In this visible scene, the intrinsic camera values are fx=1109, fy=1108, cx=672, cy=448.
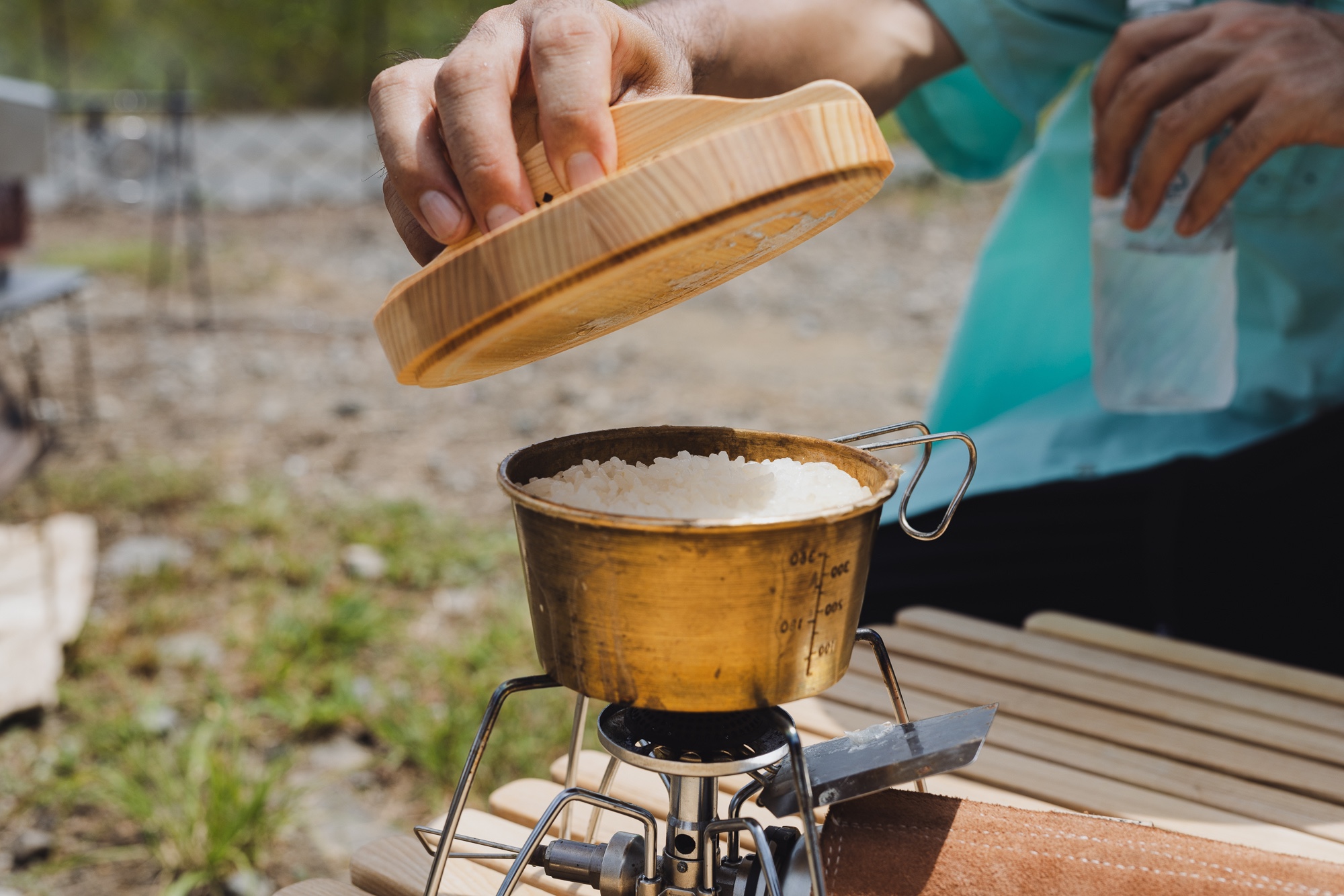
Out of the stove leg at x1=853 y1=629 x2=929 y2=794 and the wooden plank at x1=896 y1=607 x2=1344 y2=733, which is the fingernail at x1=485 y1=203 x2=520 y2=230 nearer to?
the stove leg at x1=853 y1=629 x2=929 y2=794

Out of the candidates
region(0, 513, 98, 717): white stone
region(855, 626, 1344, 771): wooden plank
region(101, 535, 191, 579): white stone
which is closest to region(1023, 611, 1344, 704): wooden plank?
region(855, 626, 1344, 771): wooden plank

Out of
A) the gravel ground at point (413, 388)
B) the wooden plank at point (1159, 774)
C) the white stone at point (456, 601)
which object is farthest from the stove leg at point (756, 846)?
the gravel ground at point (413, 388)

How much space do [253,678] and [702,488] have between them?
7.55 ft

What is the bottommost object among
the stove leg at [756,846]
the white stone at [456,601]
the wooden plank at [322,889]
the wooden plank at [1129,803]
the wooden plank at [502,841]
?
the white stone at [456,601]

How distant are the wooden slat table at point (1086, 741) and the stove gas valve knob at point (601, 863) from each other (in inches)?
7.0

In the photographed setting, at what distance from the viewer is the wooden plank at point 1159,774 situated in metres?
1.54

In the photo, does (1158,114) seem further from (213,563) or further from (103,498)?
(103,498)

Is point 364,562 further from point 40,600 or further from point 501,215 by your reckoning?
point 501,215

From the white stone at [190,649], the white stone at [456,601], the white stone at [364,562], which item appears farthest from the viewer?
the white stone at [364,562]

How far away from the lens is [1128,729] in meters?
1.77

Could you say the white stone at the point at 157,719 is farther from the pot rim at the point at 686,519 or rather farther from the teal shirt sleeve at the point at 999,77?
the teal shirt sleeve at the point at 999,77

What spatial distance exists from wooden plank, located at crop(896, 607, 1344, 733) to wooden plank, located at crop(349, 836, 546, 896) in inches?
40.4

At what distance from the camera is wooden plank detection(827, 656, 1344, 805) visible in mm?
1643

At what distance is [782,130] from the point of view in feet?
3.21
